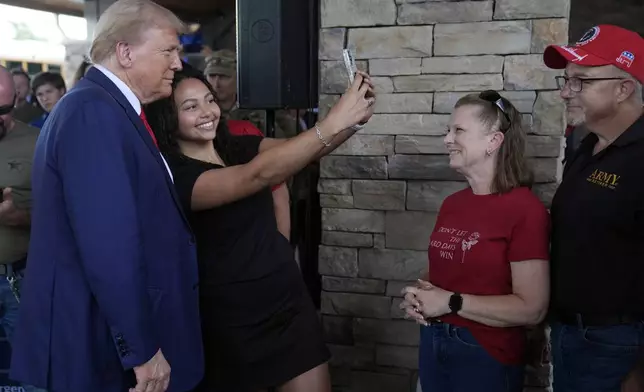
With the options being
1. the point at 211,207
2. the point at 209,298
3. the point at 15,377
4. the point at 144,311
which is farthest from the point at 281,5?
the point at 15,377

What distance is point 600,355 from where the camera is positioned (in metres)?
1.28

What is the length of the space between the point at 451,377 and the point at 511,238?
1.19ft

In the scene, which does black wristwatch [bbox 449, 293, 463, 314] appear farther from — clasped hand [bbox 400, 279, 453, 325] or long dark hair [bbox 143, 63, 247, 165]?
long dark hair [bbox 143, 63, 247, 165]

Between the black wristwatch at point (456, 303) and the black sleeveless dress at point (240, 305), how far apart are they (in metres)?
0.43

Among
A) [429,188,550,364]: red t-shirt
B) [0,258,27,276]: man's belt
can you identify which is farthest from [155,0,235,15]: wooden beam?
[429,188,550,364]: red t-shirt

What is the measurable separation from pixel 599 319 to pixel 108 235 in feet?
3.54

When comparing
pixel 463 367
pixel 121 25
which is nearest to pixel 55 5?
pixel 121 25

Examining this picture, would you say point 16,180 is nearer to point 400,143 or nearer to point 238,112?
point 400,143

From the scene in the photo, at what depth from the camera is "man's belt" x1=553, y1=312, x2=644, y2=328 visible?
1274mm

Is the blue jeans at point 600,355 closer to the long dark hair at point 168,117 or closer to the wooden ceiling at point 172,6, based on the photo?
the long dark hair at point 168,117

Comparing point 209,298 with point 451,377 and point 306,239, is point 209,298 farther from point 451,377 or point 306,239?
point 306,239

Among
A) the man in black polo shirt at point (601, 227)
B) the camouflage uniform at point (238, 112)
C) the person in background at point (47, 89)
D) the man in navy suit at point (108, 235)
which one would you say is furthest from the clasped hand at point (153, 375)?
the person in background at point (47, 89)

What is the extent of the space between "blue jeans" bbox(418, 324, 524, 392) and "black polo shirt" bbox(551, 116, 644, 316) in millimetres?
222

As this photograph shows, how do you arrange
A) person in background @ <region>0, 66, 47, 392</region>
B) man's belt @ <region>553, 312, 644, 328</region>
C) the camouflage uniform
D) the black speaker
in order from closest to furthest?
man's belt @ <region>553, 312, 644, 328</region>, person in background @ <region>0, 66, 47, 392</region>, the black speaker, the camouflage uniform
